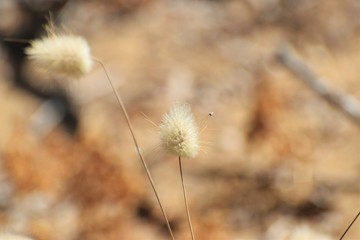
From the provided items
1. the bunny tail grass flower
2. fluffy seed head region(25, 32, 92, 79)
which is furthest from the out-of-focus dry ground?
the bunny tail grass flower

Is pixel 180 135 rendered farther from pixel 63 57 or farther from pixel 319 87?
pixel 319 87

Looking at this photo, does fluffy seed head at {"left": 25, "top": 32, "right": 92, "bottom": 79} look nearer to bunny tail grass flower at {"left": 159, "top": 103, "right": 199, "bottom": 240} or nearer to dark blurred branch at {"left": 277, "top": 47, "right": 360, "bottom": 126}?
bunny tail grass flower at {"left": 159, "top": 103, "right": 199, "bottom": 240}

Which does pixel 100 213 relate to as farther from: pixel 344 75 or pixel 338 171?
pixel 344 75

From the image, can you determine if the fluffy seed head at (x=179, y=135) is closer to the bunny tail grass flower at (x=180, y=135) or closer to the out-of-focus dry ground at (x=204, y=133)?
the bunny tail grass flower at (x=180, y=135)

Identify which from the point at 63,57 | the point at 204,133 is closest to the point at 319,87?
the point at 204,133

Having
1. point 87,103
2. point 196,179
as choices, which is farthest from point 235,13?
point 196,179
